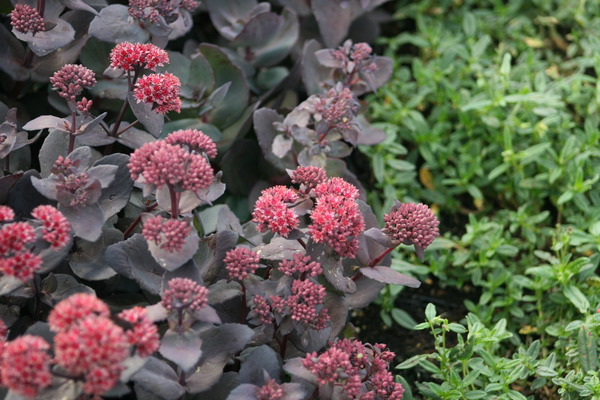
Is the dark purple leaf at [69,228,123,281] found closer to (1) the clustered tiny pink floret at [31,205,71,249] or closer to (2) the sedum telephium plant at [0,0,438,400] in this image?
(2) the sedum telephium plant at [0,0,438,400]

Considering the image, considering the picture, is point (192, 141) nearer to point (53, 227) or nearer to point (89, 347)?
point (53, 227)

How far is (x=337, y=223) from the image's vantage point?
1.66m

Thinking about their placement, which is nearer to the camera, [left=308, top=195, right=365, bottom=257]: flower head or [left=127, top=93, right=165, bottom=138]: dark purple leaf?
[left=308, top=195, right=365, bottom=257]: flower head

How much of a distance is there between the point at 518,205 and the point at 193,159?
162cm

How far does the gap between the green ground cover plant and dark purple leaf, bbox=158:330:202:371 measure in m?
0.71

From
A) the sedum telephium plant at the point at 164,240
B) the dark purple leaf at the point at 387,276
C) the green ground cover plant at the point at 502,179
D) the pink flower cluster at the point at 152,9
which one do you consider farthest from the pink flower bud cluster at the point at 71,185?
the green ground cover plant at the point at 502,179

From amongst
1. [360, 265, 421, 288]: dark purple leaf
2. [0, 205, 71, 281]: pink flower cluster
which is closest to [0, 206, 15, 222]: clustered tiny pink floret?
[0, 205, 71, 281]: pink flower cluster

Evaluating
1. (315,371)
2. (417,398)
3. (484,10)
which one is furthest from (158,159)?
(484,10)

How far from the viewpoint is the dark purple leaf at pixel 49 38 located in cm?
198

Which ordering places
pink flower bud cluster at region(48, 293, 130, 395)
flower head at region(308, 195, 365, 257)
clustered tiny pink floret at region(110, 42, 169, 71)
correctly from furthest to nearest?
clustered tiny pink floret at region(110, 42, 169, 71)
flower head at region(308, 195, 365, 257)
pink flower bud cluster at region(48, 293, 130, 395)

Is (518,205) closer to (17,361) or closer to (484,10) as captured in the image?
(484,10)

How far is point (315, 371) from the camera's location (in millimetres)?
1552

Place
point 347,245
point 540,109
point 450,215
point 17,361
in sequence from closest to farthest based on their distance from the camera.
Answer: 1. point 17,361
2. point 347,245
3. point 540,109
4. point 450,215

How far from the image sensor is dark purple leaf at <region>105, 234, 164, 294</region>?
167 centimetres
